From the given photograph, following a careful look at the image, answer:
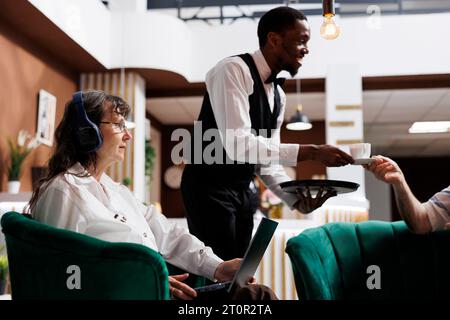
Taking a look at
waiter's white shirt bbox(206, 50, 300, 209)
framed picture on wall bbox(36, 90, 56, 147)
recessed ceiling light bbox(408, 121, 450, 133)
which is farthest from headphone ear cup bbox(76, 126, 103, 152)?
framed picture on wall bbox(36, 90, 56, 147)

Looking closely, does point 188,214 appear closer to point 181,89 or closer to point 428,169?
point 181,89

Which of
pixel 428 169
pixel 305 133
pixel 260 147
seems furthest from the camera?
pixel 428 169

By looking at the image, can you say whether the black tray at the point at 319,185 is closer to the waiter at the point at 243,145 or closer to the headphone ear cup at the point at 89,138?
the waiter at the point at 243,145

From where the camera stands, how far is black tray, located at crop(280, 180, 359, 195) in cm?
188

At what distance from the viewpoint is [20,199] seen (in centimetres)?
421

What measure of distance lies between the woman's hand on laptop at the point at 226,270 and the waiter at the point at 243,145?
23 cm

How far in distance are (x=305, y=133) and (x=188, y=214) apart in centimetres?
722

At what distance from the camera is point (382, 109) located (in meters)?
8.10

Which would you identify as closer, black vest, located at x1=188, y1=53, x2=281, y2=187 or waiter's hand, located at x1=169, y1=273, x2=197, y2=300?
waiter's hand, located at x1=169, y1=273, x2=197, y2=300

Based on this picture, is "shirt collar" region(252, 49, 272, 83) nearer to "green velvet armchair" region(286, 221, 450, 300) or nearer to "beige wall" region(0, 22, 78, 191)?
"green velvet armchair" region(286, 221, 450, 300)

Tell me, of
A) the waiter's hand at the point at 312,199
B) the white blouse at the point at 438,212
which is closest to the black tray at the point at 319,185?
the waiter's hand at the point at 312,199

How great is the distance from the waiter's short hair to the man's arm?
644 millimetres

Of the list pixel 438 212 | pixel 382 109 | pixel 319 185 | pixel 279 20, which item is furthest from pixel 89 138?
pixel 382 109

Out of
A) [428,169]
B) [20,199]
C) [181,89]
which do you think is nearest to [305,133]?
[181,89]
